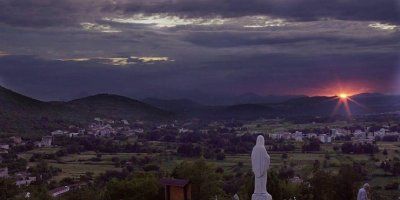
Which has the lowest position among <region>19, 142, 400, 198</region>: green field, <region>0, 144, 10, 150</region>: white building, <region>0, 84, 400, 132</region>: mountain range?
<region>19, 142, 400, 198</region>: green field

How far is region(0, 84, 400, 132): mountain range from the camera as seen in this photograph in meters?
88.5

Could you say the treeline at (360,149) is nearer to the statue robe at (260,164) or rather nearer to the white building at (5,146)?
the white building at (5,146)

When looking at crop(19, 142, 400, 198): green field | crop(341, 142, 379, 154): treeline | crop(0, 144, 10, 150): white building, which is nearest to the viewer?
crop(19, 142, 400, 198): green field

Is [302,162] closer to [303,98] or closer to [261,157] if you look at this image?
[261,157]

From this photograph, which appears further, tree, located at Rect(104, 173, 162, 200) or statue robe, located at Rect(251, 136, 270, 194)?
tree, located at Rect(104, 173, 162, 200)

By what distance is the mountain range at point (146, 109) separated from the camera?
3484 inches

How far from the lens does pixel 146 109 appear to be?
13650 cm

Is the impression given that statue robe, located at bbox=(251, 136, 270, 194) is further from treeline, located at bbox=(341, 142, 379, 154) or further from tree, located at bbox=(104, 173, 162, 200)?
treeline, located at bbox=(341, 142, 379, 154)

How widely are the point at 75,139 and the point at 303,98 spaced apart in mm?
75257

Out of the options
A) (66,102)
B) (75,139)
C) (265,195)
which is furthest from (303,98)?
(265,195)

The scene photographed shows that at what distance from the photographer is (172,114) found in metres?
144

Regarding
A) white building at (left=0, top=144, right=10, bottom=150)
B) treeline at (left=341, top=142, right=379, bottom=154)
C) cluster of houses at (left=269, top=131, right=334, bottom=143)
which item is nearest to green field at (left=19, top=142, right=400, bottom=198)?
treeline at (left=341, top=142, right=379, bottom=154)

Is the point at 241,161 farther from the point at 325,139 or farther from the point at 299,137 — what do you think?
the point at 299,137

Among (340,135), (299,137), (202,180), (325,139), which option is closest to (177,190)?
(202,180)
